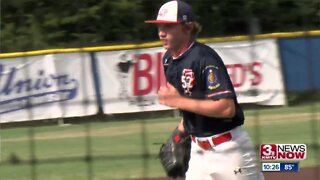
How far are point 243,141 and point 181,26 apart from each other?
53cm

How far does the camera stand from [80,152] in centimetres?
788

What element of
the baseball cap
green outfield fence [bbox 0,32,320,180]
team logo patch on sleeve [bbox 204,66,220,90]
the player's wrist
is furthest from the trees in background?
team logo patch on sleeve [bbox 204,66,220,90]

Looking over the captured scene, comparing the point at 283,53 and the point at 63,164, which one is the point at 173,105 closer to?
the point at 63,164

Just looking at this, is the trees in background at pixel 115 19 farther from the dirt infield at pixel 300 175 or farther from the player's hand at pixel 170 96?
the player's hand at pixel 170 96

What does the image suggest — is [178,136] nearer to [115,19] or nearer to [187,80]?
[187,80]

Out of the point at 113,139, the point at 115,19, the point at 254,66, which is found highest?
the point at 115,19

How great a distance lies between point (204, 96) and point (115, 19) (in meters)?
2.97

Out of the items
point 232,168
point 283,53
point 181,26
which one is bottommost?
point 283,53

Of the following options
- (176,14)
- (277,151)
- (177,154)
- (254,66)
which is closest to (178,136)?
(177,154)

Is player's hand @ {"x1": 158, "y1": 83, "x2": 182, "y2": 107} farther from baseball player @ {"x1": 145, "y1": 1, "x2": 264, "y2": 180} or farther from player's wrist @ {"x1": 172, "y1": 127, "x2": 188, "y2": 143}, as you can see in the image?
player's wrist @ {"x1": 172, "y1": 127, "x2": 188, "y2": 143}

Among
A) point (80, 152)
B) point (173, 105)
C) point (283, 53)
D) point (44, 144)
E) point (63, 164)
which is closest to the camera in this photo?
point (173, 105)

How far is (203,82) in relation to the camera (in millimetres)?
3104

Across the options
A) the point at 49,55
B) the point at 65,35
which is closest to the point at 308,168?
the point at 65,35

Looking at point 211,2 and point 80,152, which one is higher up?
point 211,2
